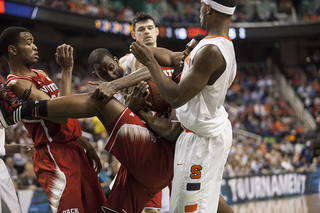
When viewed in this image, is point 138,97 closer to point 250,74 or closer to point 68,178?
point 68,178

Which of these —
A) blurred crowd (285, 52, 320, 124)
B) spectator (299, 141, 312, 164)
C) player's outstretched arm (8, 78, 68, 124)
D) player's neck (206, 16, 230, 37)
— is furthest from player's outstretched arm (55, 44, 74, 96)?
blurred crowd (285, 52, 320, 124)

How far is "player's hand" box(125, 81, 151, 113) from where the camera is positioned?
3209 mm

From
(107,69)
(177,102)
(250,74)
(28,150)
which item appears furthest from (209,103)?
(250,74)

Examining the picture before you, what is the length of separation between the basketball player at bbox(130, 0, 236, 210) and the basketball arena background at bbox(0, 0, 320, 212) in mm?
4347

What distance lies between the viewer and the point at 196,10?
21109 mm

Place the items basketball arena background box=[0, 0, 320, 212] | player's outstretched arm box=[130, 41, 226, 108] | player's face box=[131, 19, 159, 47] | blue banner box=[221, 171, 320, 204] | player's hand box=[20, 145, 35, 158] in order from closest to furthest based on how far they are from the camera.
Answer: player's outstretched arm box=[130, 41, 226, 108] → player's hand box=[20, 145, 35, 158] → player's face box=[131, 19, 159, 47] → blue banner box=[221, 171, 320, 204] → basketball arena background box=[0, 0, 320, 212]

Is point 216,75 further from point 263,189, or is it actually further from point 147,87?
point 263,189

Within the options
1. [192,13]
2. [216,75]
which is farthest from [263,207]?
[192,13]

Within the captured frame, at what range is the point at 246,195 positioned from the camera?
29.7 ft

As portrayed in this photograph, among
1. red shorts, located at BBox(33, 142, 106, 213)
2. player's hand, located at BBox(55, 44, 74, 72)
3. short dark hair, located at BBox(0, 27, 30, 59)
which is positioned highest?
short dark hair, located at BBox(0, 27, 30, 59)

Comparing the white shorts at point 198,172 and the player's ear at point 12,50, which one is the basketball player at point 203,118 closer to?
the white shorts at point 198,172

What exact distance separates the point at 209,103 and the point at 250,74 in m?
18.5

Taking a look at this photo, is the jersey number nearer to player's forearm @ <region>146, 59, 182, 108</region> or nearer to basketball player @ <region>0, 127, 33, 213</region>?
player's forearm @ <region>146, 59, 182, 108</region>

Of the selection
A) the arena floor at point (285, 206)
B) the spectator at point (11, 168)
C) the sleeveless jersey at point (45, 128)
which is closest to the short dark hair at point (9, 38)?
the sleeveless jersey at point (45, 128)
